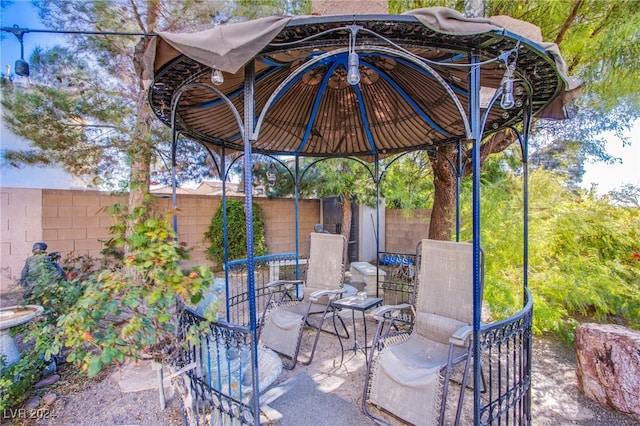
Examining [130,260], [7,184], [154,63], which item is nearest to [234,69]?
[154,63]

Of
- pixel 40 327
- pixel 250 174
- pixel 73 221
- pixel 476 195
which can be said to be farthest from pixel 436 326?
pixel 73 221

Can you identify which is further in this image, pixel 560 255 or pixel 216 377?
pixel 560 255

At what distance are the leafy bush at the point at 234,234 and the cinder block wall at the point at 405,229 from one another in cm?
368

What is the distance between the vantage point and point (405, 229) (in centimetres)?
875

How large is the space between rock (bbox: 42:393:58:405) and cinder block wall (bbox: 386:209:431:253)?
7164 mm

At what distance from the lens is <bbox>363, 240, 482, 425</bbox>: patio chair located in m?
A: 2.10

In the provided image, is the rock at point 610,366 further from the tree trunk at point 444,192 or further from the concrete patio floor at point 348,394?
the tree trunk at point 444,192

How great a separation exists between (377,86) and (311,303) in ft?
8.99

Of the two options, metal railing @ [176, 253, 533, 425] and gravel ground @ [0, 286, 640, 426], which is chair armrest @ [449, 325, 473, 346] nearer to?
metal railing @ [176, 253, 533, 425]

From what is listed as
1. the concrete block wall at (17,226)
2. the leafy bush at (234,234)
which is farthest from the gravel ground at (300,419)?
the leafy bush at (234,234)

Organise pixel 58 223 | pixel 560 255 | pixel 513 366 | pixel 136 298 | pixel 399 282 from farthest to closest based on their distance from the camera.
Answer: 1. pixel 399 282
2. pixel 58 223
3. pixel 560 255
4. pixel 513 366
5. pixel 136 298

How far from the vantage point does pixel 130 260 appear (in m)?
1.86

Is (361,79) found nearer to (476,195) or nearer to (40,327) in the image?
(476,195)

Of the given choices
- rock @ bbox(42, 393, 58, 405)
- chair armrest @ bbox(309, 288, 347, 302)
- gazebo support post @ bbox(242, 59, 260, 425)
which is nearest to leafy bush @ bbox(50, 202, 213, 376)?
gazebo support post @ bbox(242, 59, 260, 425)
